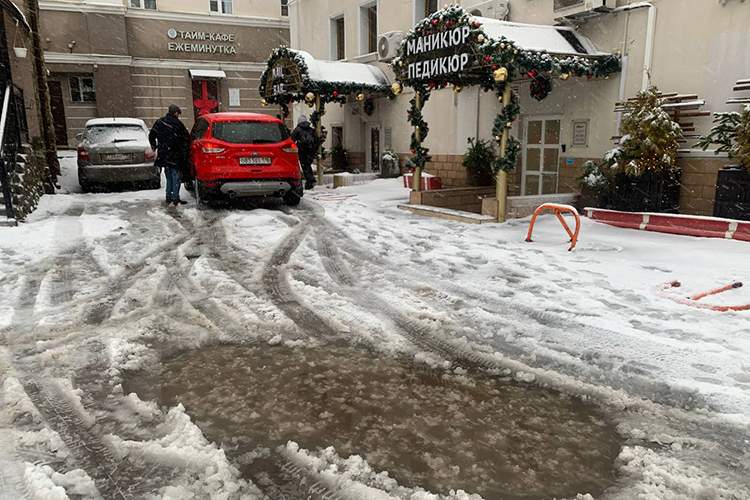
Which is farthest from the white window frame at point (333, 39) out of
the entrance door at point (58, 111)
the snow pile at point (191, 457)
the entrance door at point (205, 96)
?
the snow pile at point (191, 457)

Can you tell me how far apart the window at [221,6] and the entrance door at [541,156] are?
21.9 metres

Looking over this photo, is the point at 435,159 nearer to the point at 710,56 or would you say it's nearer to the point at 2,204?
the point at 710,56

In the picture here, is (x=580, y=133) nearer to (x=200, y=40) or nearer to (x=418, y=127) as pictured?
(x=418, y=127)

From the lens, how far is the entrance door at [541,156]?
11.8 meters

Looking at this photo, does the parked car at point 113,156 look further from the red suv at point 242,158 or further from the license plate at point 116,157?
the red suv at point 242,158

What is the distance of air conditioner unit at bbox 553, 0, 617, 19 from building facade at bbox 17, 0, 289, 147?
70.0 ft

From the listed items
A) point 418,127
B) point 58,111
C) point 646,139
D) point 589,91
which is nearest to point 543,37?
point 589,91

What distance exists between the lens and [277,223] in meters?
9.16

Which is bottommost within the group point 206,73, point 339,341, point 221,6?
point 339,341

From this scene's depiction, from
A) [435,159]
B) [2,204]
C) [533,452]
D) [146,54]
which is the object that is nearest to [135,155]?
[2,204]

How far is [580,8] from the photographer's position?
9.85 metres

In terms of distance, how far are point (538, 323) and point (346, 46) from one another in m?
16.8

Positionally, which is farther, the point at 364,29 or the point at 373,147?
the point at 373,147

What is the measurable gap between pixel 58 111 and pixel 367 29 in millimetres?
16318
